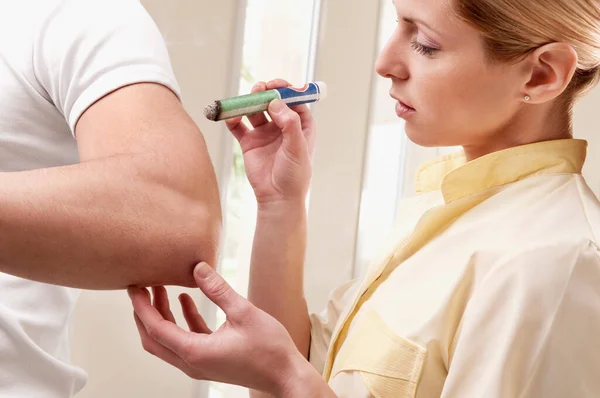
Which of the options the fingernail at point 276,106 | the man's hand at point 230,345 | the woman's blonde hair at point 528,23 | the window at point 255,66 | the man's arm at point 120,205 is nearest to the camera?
the man's arm at point 120,205

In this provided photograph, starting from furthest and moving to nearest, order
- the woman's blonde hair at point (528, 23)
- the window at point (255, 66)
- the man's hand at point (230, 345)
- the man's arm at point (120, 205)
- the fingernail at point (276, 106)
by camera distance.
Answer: the window at point (255, 66)
the fingernail at point (276, 106)
the woman's blonde hair at point (528, 23)
the man's hand at point (230, 345)
the man's arm at point (120, 205)

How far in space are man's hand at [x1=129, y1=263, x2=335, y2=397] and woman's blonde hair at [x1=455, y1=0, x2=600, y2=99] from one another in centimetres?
37

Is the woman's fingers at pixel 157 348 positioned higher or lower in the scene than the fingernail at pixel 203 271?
lower

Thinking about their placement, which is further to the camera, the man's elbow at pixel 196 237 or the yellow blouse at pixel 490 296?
the yellow blouse at pixel 490 296

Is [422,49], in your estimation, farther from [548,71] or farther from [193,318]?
[193,318]

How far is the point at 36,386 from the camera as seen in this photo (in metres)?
0.74

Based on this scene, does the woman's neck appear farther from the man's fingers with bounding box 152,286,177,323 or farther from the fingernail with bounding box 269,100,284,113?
the man's fingers with bounding box 152,286,177,323

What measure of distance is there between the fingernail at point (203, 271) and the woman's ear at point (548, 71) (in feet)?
1.36

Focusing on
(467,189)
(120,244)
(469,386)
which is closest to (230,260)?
(467,189)

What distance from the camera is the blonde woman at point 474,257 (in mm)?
760

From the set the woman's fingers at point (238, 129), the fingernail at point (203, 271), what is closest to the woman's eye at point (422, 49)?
the woman's fingers at point (238, 129)

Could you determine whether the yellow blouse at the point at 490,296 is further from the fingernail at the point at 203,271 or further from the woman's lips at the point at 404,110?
the fingernail at the point at 203,271

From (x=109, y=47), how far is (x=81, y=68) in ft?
0.10

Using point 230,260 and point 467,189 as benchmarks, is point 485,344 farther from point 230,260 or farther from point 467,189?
point 230,260
